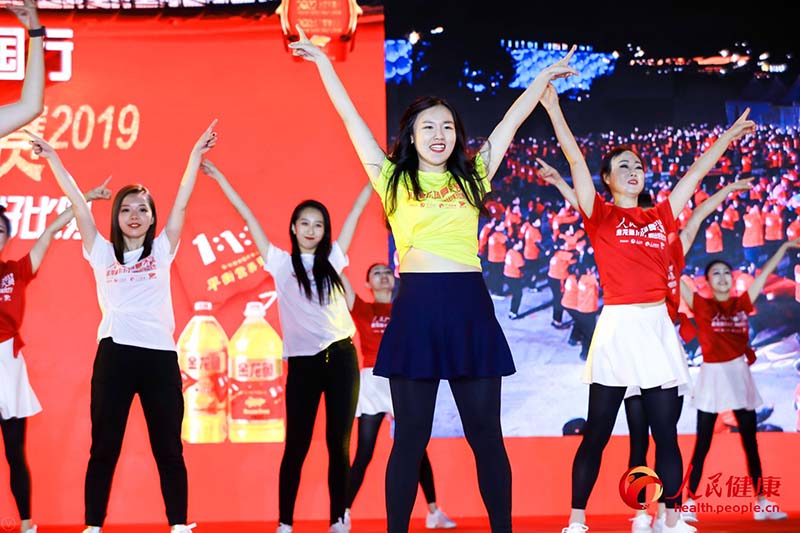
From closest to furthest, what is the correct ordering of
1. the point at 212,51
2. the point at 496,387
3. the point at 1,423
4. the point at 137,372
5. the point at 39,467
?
the point at 496,387 < the point at 137,372 < the point at 1,423 < the point at 39,467 < the point at 212,51

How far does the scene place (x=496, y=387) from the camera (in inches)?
94.8

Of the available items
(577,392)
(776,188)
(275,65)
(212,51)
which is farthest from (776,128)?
(212,51)

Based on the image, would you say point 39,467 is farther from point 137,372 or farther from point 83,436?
point 137,372

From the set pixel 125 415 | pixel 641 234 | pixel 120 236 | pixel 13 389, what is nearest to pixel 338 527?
pixel 125 415

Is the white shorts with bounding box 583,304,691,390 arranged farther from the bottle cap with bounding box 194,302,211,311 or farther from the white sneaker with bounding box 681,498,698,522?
the bottle cap with bounding box 194,302,211,311

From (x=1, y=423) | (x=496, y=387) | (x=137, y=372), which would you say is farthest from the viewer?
(x=1, y=423)

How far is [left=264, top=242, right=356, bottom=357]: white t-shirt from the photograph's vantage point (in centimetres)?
369

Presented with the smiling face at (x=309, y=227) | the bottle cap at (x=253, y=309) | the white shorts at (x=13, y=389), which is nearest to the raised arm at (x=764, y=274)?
the smiling face at (x=309, y=227)

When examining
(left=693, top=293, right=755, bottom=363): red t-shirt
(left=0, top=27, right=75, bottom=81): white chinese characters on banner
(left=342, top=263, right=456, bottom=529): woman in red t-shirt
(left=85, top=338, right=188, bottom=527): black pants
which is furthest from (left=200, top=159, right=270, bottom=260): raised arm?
→ (left=693, top=293, right=755, bottom=363): red t-shirt

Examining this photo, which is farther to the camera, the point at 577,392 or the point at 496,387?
the point at 577,392

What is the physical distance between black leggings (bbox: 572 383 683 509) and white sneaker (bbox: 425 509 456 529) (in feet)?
3.51

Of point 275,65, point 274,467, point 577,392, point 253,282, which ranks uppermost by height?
point 275,65

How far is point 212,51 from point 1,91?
106 centimetres

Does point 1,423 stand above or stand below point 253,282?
below
